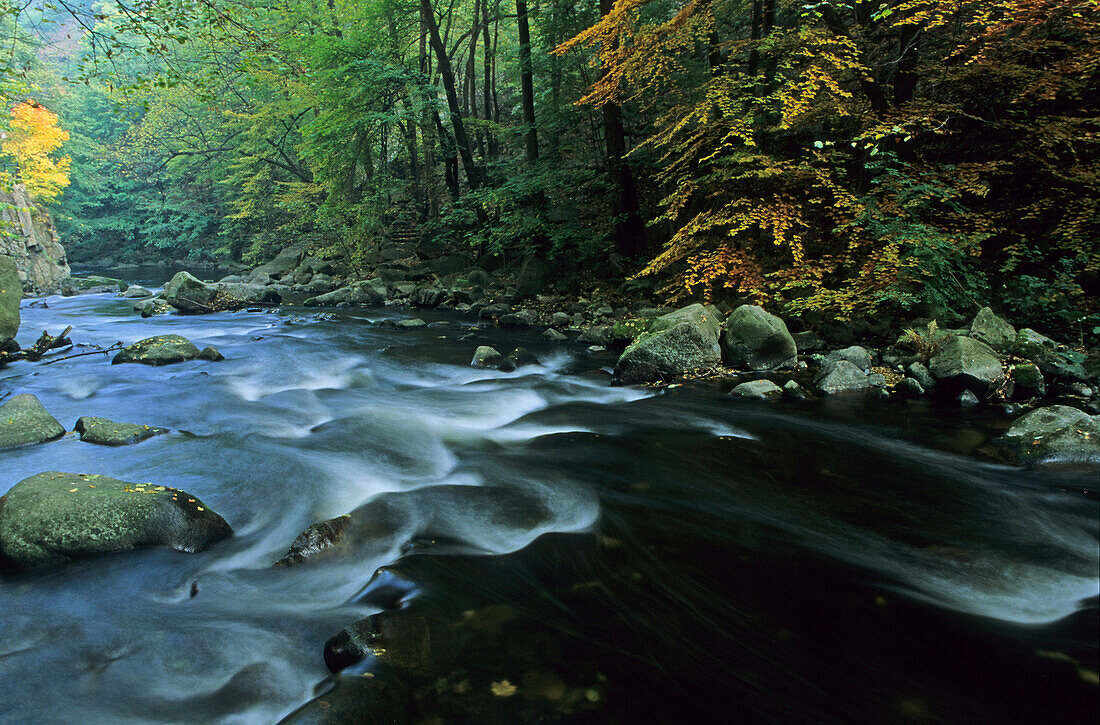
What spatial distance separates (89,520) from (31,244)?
2624 centimetres

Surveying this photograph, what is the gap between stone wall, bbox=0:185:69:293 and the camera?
2036cm

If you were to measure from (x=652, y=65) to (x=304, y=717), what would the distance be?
9.17 m

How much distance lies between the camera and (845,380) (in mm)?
6680

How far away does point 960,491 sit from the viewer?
4.20 metres

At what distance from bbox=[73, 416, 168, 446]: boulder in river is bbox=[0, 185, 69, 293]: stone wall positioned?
2069 centimetres

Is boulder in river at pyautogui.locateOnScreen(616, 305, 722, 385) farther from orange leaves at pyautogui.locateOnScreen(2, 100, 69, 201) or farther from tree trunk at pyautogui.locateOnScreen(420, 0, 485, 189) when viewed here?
orange leaves at pyautogui.locateOnScreen(2, 100, 69, 201)

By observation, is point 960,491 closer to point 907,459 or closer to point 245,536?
point 907,459

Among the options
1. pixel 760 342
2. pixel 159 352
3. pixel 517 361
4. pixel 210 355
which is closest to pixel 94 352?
pixel 159 352

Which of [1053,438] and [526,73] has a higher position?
[526,73]

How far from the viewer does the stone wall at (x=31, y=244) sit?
802 inches

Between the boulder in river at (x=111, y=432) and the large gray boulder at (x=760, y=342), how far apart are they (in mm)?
7068

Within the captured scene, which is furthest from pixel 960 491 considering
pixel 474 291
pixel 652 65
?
pixel 474 291

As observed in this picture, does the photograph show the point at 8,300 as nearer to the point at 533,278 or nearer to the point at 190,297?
the point at 190,297

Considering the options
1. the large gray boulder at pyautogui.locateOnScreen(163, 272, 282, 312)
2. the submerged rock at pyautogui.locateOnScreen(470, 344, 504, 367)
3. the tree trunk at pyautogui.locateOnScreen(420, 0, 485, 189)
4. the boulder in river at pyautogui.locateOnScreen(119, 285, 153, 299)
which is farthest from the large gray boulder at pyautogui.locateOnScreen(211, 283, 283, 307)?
the submerged rock at pyautogui.locateOnScreen(470, 344, 504, 367)
